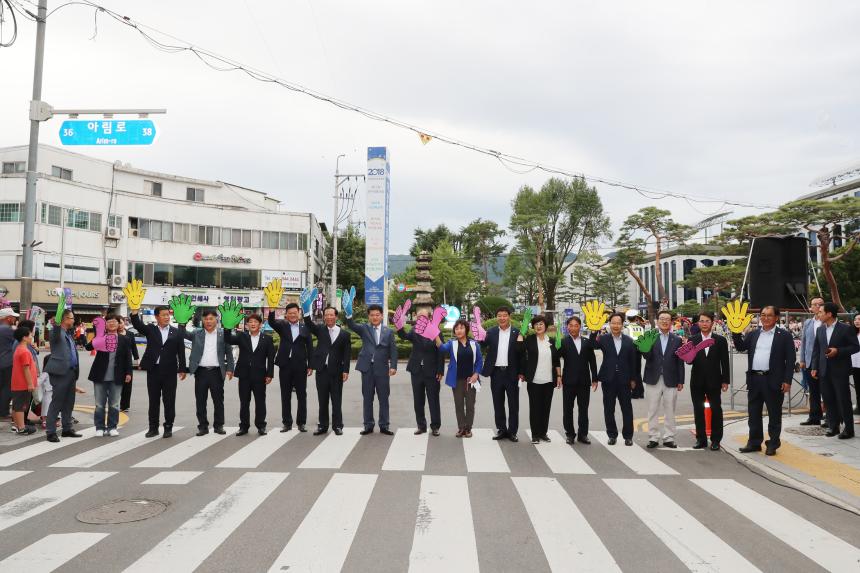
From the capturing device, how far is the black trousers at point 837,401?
907 centimetres

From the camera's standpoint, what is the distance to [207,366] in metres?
9.18

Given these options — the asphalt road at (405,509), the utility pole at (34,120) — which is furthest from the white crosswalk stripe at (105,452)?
the utility pole at (34,120)

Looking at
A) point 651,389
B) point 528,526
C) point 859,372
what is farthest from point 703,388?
point 528,526


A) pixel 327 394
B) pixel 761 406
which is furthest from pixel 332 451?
pixel 761 406

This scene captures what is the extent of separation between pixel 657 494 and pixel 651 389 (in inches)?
112

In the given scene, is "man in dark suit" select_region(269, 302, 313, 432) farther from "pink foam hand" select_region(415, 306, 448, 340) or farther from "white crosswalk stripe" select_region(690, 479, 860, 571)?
"white crosswalk stripe" select_region(690, 479, 860, 571)

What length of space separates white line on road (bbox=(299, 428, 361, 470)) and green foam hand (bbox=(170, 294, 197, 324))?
2.88m

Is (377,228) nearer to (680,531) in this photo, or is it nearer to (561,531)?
(561,531)

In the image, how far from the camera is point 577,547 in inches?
184

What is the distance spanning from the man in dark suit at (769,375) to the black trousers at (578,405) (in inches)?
81.9

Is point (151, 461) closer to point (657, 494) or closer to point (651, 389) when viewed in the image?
point (657, 494)

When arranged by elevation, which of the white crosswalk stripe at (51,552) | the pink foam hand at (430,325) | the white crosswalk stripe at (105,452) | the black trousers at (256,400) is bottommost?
the white crosswalk stripe at (105,452)

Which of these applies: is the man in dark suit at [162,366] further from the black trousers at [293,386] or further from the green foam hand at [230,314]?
the black trousers at [293,386]

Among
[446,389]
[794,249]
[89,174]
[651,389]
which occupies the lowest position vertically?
[446,389]
